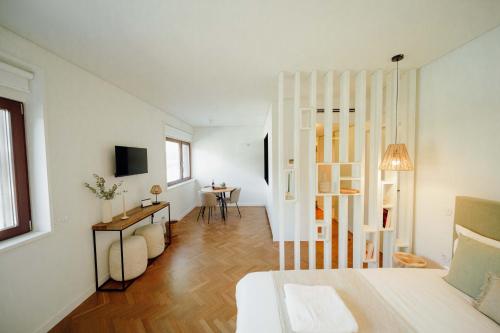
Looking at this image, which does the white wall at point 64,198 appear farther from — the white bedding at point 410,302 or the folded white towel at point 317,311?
the folded white towel at point 317,311

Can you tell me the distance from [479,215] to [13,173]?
157 inches

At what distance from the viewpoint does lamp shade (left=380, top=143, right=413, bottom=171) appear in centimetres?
200

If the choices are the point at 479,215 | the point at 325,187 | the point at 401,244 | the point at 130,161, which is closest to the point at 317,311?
the point at 325,187

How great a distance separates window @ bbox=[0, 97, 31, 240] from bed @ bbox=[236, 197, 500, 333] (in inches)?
79.6

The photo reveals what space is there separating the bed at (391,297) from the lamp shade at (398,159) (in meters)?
0.51

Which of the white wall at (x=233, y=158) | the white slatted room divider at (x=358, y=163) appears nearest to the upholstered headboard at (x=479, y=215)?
the white slatted room divider at (x=358, y=163)

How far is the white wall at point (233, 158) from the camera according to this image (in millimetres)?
6125

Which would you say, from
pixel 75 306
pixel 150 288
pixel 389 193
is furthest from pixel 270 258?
pixel 75 306

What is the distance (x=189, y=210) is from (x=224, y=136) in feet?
8.19

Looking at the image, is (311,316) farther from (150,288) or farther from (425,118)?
(425,118)

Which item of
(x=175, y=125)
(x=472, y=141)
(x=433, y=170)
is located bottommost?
(x=433, y=170)

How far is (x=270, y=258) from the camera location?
116 inches

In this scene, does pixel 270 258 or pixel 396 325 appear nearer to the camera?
pixel 396 325

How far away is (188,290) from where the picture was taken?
7.44ft
